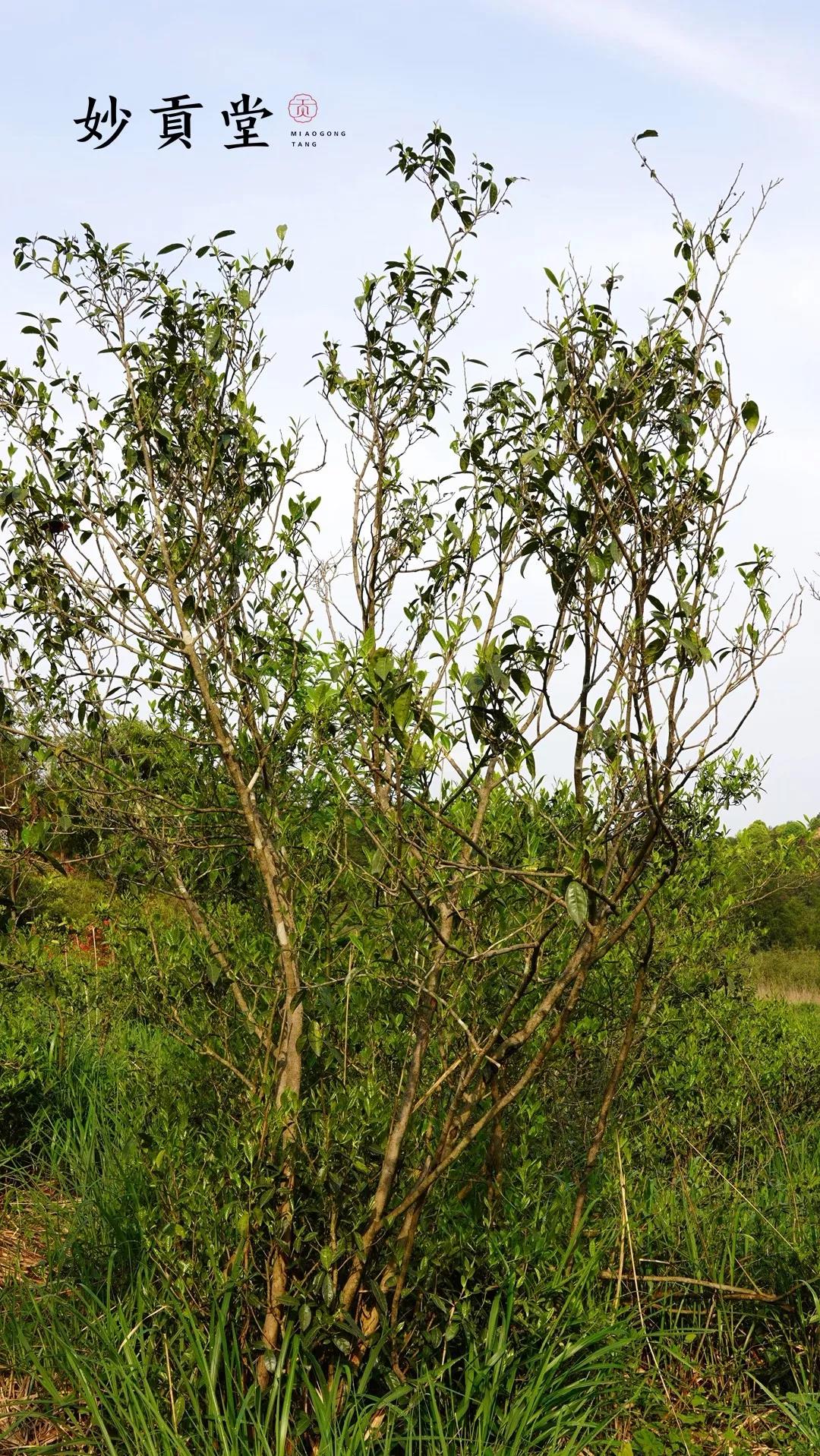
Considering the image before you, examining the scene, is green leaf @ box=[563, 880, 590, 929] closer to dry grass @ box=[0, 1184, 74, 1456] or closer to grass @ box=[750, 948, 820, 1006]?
dry grass @ box=[0, 1184, 74, 1456]

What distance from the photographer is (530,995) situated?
14.7 feet

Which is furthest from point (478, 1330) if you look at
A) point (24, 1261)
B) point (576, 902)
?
point (24, 1261)

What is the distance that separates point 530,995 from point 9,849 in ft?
7.00

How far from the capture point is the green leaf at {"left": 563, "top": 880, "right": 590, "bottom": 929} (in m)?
2.70

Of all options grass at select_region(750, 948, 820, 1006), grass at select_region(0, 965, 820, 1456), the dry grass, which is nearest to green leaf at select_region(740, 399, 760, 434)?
grass at select_region(0, 965, 820, 1456)

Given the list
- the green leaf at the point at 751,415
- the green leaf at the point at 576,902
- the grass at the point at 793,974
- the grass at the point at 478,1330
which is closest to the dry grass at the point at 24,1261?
the grass at the point at 478,1330

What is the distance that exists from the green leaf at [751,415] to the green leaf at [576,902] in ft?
5.33

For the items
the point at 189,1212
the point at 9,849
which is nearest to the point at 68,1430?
the point at 189,1212

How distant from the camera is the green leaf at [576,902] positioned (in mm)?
2700

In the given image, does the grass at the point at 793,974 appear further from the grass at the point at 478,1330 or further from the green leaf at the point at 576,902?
the green leaf at the point at 576,902

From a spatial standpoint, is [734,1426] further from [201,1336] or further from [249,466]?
[249,466]

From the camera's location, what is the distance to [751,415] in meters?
3.50

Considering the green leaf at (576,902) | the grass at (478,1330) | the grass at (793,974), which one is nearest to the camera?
the green leaf at (576,902)

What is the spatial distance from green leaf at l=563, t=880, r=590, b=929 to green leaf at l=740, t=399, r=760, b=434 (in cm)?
163
